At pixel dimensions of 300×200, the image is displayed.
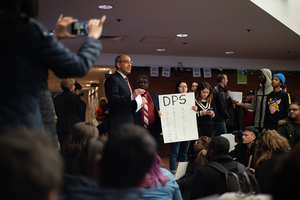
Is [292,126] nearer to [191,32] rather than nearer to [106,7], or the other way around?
[191,32]

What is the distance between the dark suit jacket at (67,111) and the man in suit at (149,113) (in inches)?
35.3

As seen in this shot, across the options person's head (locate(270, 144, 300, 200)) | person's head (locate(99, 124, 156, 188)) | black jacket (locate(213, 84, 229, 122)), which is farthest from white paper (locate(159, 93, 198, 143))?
person's head (locate(270, 144, 300, 200))

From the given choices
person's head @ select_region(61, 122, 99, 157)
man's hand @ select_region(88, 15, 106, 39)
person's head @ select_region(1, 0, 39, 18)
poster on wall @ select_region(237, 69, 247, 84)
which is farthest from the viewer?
poster on wall @ select_region(237, 69, 247, 84)

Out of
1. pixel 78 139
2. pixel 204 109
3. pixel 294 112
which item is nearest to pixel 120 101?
pixel 78 139

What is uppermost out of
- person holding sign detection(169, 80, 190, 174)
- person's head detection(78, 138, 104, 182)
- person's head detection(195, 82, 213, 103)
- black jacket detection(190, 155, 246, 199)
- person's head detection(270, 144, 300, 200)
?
person's head detection(195, 82, 213, 103)

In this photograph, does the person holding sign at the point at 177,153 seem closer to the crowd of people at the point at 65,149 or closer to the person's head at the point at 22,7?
the crowd of people at the point at 65,149

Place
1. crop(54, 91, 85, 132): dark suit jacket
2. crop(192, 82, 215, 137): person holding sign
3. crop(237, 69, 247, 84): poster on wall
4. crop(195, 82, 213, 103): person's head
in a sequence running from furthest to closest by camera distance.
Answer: crop(237, 69, 247, 84): poster on wall → crop(195, 82, 213, 103): person's head → crop(192, 82, 215, 137): person holding sign → crop(54, 91, 85, 132): dark suit jacket

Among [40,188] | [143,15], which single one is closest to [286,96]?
[143,15]

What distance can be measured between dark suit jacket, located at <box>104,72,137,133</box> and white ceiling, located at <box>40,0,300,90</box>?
5.51 feet

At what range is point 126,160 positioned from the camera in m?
0.93

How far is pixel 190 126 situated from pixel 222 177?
98.9 inches

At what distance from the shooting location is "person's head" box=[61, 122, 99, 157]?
61.4 inches

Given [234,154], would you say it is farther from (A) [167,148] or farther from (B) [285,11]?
(A) [167,148]

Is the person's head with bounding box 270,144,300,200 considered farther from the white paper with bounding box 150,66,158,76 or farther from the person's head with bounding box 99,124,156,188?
the white paper with bounding box 150,66,158,76
